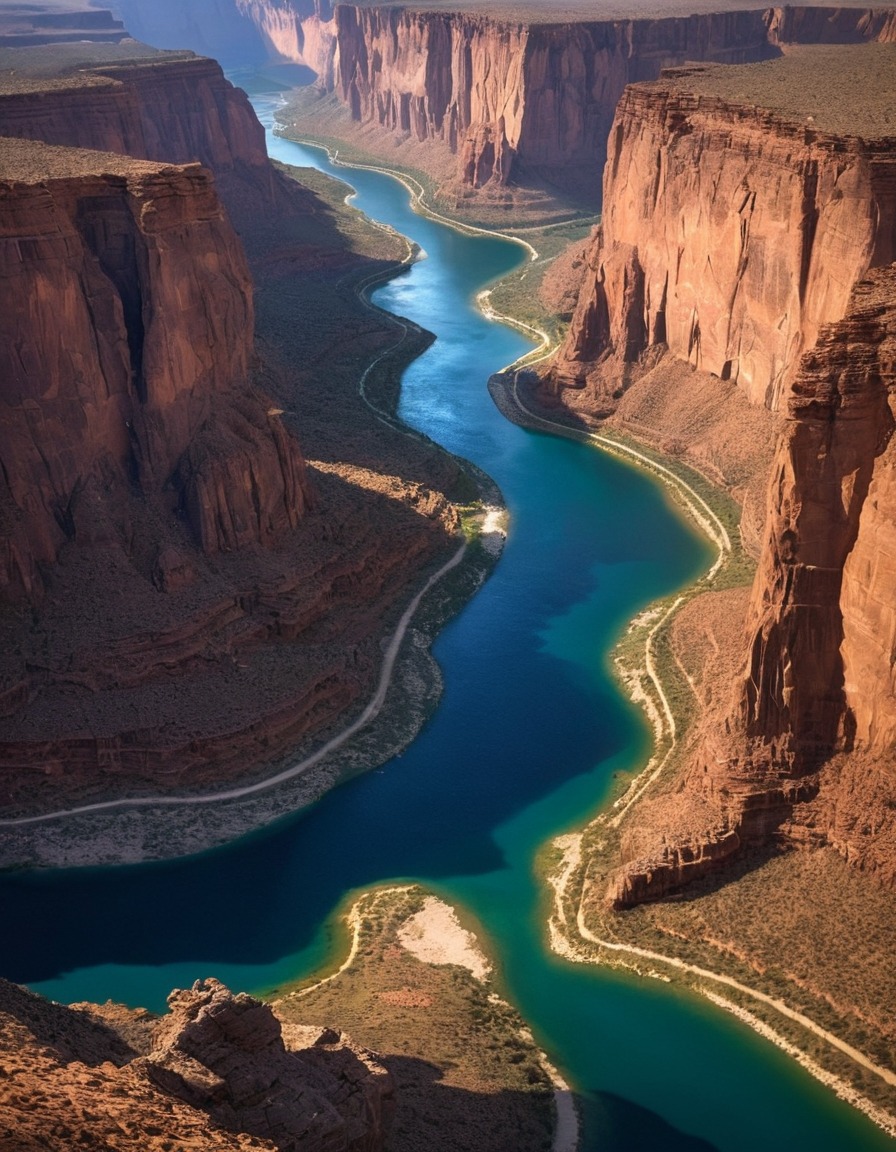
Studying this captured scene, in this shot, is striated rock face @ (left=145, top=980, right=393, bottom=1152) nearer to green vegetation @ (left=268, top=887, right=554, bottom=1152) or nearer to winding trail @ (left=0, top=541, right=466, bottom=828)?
green vegetation @ (left=268, top=887, right=554, bottom=1152)

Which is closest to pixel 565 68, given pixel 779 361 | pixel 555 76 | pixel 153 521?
pixel 555 76

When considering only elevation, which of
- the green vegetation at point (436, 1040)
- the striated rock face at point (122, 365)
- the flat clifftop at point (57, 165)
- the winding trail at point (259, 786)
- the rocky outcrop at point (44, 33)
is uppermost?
the rocky outcrop at point (44, 33)

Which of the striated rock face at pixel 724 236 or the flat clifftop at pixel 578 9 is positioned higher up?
the flat clifftop at pixel 578 9

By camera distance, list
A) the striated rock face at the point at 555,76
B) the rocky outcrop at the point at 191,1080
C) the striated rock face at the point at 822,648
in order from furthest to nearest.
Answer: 1. the striated rock face at the point at 555,76
2. the striated rock face at the point at 822,648
3. the rocky outcrop at the point at 191,1080

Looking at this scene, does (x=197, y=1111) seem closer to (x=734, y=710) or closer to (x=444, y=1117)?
(x=444, y=1117)

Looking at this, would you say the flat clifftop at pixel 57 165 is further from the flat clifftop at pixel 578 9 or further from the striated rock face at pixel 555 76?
the flat clifftop at pixel 578 9

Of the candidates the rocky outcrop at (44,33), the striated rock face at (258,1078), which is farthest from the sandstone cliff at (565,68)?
the striated rock face at (258,1078)

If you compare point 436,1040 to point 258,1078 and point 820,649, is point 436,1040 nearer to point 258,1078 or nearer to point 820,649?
point 258,1078
